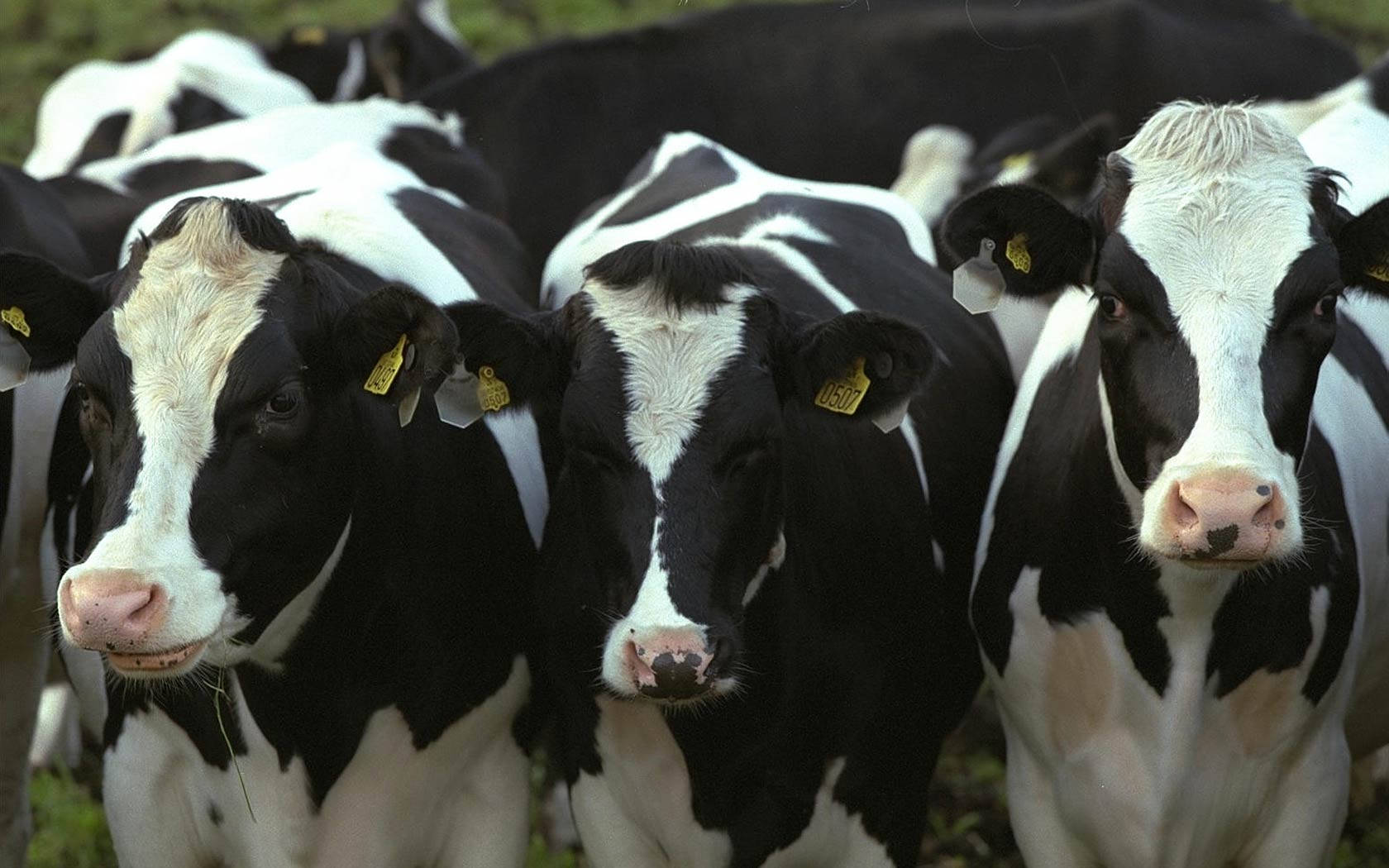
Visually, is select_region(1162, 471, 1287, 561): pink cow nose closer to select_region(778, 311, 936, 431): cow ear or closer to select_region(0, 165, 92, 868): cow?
select_region(778, 311, 936, 431): cow ear

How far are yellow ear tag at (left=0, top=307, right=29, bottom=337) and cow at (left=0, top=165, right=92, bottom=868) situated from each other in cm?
121

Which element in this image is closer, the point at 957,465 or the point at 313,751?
the point at 313,751

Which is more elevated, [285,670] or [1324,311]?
[1324,311]

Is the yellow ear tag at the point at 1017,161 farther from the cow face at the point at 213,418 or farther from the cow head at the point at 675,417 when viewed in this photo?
the cow face at the point at 213,418

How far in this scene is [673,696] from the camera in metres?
4.42

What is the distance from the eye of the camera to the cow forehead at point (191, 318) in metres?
4.43

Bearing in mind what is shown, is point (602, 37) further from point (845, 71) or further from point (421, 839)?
point (421, 839)

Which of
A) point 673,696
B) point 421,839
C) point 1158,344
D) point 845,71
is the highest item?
point 1158,344

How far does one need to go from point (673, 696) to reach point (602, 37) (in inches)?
296

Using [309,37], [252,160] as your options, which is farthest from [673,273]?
[309,37]

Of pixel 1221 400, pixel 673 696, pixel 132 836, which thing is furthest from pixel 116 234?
pixel 1221 400

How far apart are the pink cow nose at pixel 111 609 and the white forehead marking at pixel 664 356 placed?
45.2 inches

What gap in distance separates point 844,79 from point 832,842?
6.91 meters

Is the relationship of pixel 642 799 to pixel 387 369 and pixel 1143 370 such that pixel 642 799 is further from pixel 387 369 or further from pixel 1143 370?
pixel 1143 370
